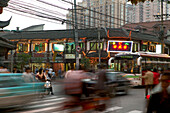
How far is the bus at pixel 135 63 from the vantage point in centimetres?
2105

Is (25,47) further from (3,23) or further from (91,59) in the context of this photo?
(3,23)

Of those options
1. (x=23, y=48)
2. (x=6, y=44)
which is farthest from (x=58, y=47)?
(x=6, y=44)

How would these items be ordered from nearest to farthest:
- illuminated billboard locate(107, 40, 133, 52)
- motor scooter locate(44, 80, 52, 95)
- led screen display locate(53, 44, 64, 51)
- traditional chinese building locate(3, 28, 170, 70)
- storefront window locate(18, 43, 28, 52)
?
motor scooter locate(44, 80, 52, 95) < illuminated billboard locate(107, 40, 133, 52) < led screen display locate(53, 44, 64, 51) < traditional chinese building locate(3, 28, 170, 70) < storefront window locate(18, 43, 28, 52)

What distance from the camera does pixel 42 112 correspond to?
34.6 feet

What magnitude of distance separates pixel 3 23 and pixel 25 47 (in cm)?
2599

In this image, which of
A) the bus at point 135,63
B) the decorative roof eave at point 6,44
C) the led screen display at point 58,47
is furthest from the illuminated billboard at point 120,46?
the led screen display at point 58,47

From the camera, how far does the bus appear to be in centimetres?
2105

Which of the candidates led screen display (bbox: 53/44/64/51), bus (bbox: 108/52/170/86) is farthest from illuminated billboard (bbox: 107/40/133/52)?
led screen display (bbox: 53/44/64/51)

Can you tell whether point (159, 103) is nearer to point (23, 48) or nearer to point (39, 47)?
point (39, 47)

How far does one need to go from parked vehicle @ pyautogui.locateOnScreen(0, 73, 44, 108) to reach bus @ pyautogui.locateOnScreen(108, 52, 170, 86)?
1180cm

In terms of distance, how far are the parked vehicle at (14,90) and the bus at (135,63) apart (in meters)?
11.8

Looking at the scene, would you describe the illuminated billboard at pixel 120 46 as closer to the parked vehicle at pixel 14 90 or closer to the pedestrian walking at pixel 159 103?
the parked vehicle at pixel 14 90

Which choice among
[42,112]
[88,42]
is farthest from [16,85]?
[88,42]

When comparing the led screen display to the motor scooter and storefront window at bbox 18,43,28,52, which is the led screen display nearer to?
storefront window at bbox 18,43,28,52
